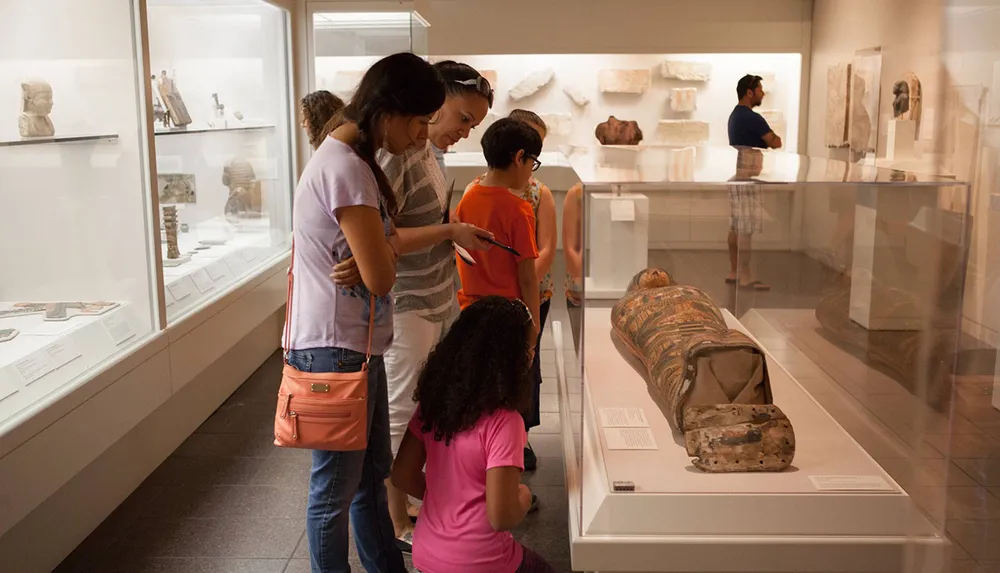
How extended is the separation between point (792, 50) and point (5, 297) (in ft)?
27.0

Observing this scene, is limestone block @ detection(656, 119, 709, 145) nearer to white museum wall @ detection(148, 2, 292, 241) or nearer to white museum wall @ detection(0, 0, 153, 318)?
white museum wall @ detection(148, 2, 292, 241)

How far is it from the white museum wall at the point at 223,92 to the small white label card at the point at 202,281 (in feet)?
1.36

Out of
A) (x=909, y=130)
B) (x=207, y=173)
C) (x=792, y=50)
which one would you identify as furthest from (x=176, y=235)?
(x=792, y=50)

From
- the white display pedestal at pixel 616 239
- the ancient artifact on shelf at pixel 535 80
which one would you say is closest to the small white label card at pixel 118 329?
the white display pedestal at pixel 616 239

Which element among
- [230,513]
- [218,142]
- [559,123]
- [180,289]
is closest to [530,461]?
[230,513]

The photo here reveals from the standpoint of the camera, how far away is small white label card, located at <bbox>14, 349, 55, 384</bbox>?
302 cm

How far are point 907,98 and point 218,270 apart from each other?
Result: 5.51 meters

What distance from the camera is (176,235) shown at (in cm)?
467

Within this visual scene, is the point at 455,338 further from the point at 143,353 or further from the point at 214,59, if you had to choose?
the point at 214,59

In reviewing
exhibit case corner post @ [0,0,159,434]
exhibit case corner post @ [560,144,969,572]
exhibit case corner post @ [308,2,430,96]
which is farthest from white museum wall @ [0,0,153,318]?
exhibit case corner post @ [308,2,430,96]

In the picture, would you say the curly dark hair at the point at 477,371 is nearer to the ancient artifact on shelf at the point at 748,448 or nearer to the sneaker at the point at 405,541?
the ancient artifact on shelf at the point at 748,448

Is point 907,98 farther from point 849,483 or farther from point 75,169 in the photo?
point 75,169

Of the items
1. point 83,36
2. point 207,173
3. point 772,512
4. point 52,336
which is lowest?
point 772,512

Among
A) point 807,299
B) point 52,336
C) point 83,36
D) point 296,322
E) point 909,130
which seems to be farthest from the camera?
point 909,130
